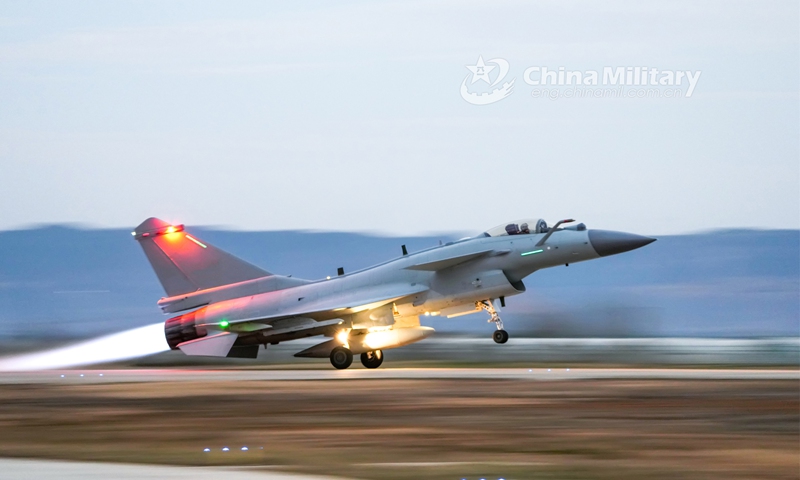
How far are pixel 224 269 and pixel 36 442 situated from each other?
1357 cm

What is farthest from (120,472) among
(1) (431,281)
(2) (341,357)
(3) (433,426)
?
(1) (431,281)

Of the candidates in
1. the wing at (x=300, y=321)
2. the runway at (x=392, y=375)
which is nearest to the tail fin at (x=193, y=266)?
the wing at (x=300, y=321)

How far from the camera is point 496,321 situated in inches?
975

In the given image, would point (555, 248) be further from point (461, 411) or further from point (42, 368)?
point (42, 368)

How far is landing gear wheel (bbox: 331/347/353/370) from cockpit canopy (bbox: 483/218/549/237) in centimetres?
451

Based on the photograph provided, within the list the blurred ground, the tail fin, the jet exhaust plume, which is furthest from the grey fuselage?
the blurred ground

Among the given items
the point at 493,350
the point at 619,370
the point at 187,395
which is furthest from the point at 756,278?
the point at 187,395

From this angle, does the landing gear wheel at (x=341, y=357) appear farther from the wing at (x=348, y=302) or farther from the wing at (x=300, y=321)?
the wing at (x=348, y=302)

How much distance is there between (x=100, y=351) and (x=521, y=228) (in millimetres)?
14169

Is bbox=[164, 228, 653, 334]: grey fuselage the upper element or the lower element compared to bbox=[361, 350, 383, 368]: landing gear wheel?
upper

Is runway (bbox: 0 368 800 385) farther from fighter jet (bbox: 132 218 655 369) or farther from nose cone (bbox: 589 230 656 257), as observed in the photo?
nose cone (bbox: 589 230 656 257)

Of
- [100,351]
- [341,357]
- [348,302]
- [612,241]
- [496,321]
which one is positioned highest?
[612,241]

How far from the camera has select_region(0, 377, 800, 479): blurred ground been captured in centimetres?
1182

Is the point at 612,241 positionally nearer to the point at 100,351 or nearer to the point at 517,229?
the point at 517,229
